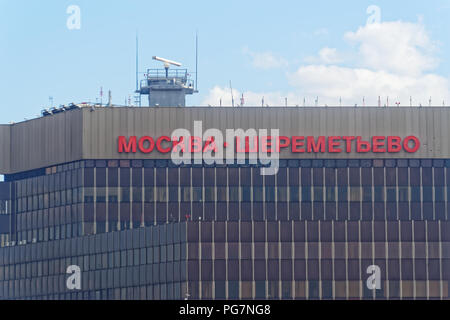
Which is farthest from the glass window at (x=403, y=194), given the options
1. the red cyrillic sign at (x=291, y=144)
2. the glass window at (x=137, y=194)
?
the glass window at (x=137, y=194)

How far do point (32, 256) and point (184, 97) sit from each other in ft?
101

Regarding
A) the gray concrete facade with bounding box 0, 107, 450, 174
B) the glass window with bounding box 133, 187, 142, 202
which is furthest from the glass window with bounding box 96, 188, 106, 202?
the gray concrete facade with bounding box 0, 107, 450, 174

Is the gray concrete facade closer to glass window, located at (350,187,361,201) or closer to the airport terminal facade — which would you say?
the airport terminal facade

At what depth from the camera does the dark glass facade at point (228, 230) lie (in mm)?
133625

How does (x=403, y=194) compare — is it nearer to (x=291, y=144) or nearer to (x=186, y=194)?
(x=291, y=144)

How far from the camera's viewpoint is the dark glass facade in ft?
438


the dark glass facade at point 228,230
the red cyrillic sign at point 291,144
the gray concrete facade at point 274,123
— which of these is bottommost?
the dark glass facade at point 228,230

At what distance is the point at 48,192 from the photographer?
582 ft

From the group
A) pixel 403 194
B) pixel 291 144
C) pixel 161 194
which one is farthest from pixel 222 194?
pixel 403 194

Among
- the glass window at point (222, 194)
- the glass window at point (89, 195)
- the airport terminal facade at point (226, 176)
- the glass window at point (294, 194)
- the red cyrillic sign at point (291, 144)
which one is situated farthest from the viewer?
the glass window at point (89, 195)

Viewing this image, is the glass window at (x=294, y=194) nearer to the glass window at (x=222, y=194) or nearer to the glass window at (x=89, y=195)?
the glass window at (x=222, y=194)

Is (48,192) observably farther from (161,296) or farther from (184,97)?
(161,296)

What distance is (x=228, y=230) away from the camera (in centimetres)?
13375
